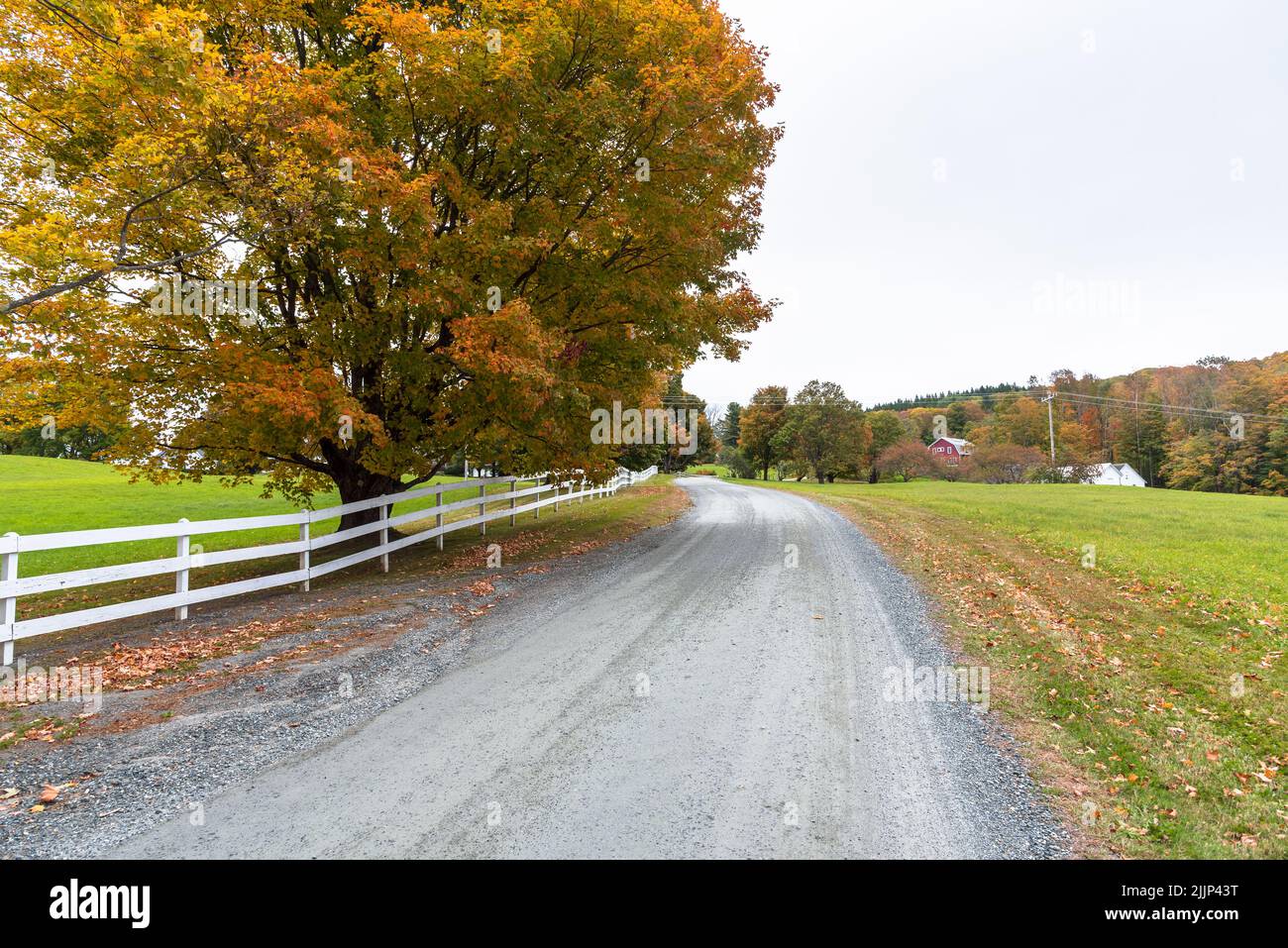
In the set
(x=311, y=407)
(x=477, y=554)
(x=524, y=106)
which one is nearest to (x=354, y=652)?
(x=311, y=407)

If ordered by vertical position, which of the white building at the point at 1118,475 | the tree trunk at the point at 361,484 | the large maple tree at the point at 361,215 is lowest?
the white building at the point at 1118,475

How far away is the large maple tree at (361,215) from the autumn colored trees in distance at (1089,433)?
162ft

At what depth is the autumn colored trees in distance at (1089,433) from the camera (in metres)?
56.7

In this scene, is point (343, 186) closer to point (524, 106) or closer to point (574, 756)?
point (524, 106)

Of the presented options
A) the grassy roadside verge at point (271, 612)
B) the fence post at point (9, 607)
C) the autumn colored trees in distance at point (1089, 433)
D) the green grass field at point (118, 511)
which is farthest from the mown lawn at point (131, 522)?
the autumn colored trees in distance at point (1089, 433)

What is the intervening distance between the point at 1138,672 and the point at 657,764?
16.4 feet

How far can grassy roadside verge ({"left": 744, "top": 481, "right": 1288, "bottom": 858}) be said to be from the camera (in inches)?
138

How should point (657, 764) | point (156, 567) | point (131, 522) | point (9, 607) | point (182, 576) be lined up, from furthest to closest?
point (131, 522)
point (182, 576)
point (156, 567)
point (9, 607)
point (657, 764)

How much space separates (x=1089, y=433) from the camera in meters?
76.9

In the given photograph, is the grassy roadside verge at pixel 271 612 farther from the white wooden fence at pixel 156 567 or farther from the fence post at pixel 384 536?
the white wooden fence at pixel 156 567

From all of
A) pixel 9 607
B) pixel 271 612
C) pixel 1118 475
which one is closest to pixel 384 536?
pixel 271 612

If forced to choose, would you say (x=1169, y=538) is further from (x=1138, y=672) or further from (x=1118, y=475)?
(x=1118, y=475)

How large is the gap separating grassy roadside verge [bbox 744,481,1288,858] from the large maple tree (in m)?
6.92

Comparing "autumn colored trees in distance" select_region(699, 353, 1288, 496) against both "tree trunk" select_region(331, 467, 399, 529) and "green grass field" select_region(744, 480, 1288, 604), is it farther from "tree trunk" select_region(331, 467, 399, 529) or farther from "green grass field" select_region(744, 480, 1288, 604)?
"tree trunk" select_region(331, 467, 399, 529)
